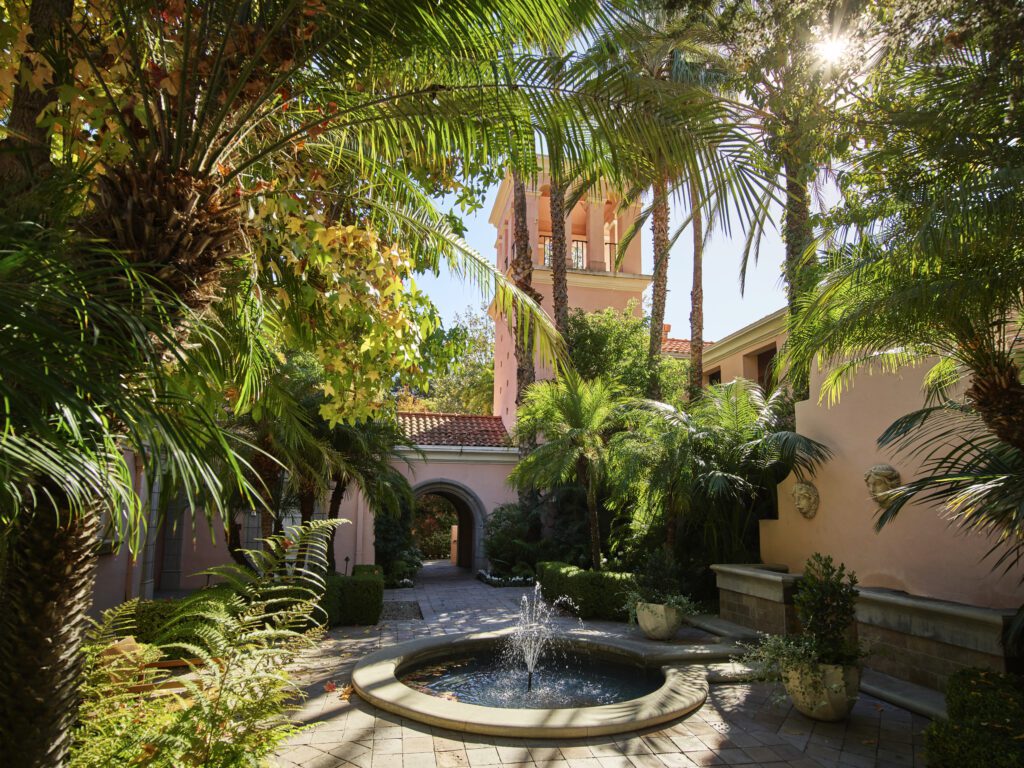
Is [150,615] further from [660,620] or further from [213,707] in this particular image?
[660,620]

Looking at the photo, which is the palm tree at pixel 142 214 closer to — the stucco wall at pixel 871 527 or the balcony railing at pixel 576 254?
the stucco wall at pixel 871 527

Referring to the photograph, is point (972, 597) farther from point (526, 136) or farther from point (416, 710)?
point (526, 136)

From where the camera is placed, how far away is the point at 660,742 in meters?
5.87

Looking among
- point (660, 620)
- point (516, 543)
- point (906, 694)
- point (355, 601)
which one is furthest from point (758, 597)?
point (516, 543)

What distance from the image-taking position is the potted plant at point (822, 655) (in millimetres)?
6309

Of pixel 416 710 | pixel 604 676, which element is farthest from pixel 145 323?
pixel 604 676

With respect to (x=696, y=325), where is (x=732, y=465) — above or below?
below

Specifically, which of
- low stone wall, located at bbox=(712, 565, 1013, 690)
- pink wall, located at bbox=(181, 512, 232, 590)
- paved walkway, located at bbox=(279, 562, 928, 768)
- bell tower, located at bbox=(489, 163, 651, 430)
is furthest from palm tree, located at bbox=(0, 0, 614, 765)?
bell tower, located at bbox=(489, 163, 651, 430)

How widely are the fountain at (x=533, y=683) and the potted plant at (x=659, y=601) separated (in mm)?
847

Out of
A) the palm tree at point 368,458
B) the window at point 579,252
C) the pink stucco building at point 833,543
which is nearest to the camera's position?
the pink stucco building at point 833,543

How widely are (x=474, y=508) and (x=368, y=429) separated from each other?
25.9 feet

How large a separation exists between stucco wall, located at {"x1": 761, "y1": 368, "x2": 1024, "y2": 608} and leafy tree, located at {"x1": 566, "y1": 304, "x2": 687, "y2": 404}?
712cm

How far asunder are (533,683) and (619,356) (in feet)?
40.4

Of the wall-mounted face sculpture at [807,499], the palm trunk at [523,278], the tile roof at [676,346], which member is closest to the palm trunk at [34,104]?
the wall-mounted face sculpture at [807,499]
